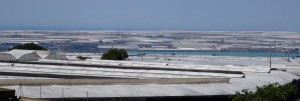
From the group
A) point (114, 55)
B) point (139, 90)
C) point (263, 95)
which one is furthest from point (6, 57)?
point (263, 95)

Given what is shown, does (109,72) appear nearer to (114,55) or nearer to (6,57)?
(6,57)

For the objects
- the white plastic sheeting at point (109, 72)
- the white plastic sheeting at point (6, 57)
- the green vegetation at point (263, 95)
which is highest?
the white plastic sheeting at point (6, 57)

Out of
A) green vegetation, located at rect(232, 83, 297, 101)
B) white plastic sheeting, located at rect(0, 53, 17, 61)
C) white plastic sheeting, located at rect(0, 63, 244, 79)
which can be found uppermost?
white plastic sheeting, located at rect(0, 53, 17, 61)

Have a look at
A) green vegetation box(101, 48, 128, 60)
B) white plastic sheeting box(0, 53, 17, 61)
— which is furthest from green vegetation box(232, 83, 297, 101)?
green vegetation box(101, 48, 128, 60)

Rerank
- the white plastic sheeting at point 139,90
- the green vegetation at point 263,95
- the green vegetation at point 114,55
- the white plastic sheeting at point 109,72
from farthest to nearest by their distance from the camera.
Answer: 1. the green vegetation at point 114,55
2. the white plastic sheeting at point 109,72
3. the green vegetation at point 263,95
4. the white plastic sheeting at point 139,90

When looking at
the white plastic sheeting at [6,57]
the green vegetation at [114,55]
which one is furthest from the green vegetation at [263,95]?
the green vegetation at [114,55]

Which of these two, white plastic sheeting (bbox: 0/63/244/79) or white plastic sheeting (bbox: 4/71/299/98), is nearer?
white plastic sheeting (bbox: 4/71/299/98)

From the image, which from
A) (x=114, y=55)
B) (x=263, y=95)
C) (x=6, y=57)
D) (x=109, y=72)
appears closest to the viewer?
(x=263, y=95)

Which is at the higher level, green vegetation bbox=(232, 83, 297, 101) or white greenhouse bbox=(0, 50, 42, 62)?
white greenhouse bbox=(0, 50, 42, 62)

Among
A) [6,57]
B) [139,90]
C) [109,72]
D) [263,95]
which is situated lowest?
[263,95]

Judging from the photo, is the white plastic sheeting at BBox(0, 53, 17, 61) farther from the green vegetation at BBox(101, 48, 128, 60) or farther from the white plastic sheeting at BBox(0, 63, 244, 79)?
the green vegetation at BBox(101, 48, 128, 60)

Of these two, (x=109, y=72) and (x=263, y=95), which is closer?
(x=263, y=95)

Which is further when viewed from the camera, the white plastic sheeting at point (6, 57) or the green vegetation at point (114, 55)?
the green vegetation at point (114, 55)

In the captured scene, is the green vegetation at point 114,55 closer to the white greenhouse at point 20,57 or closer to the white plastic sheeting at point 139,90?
the white greenhouse at point 20,57
